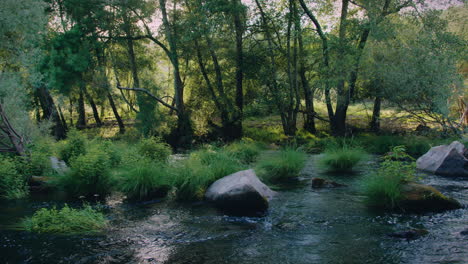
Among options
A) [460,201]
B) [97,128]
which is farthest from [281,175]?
[97,128]

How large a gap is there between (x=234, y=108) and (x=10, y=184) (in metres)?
14.5

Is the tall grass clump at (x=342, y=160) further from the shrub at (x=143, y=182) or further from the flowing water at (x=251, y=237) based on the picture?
the shrub at (x=143, y=182)

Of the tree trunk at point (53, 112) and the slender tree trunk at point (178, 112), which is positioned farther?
the tree trunk at point (53, 112)

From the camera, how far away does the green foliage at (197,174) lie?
9.88 metres

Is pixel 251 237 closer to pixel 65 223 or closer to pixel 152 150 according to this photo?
pixel 65 223

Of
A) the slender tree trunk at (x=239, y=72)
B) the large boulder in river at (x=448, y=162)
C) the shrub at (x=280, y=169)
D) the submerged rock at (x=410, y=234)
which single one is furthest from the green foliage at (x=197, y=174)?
the slender tree trunk at (x=239, y=72)

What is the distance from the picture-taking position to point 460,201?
895cm

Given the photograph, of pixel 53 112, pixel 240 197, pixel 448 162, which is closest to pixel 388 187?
pixel 240 197

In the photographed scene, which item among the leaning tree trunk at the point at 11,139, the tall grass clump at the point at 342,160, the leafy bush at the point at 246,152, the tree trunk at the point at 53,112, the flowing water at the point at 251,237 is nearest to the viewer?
the flowing water at the point at 251,237

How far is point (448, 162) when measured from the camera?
1223 cm

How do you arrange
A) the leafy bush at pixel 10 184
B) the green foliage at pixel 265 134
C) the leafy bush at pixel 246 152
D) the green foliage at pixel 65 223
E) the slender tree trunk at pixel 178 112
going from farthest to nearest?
1. the green foliage at pixel 265 134
2. the slender tree trunk at pixel 178 112
3. the leafy bush at pixel 246 152
4. the leafy bush at pixel 10 184
5. the green foliage at pixel 65 223

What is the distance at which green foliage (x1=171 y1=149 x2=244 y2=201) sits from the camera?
32.4 ft

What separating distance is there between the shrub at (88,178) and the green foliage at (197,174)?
192 cm

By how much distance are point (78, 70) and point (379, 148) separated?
17526 mm
